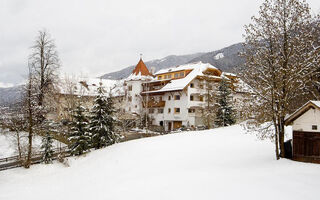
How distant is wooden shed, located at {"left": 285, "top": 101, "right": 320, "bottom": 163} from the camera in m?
13.2

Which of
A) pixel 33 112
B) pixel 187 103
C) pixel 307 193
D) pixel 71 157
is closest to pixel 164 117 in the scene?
pixel 187 103

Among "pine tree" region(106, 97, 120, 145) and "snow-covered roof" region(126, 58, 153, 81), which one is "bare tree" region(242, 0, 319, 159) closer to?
"pine tree" region(106, 97, 120, 145)

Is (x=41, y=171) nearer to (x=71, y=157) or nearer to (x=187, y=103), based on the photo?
(x=71, y=157)

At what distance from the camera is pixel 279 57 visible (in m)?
13.6

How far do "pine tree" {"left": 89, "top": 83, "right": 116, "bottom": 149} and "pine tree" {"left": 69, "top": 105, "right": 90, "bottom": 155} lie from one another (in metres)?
0.82

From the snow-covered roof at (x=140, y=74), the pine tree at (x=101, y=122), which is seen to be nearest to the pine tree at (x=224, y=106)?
the pine tree at (x=101, y=122)


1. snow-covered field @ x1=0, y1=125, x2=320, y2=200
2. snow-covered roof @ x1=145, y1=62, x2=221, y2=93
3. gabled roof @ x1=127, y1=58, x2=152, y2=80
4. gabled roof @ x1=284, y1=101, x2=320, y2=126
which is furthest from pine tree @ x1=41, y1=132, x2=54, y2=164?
gabled roof @ x1=127, y1=58, x2=152, y2=80

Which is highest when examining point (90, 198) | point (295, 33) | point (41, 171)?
point (295, 33)

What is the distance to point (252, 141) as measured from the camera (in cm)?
2228

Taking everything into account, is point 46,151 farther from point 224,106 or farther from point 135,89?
point 135,89

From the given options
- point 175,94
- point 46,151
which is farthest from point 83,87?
point 46,151

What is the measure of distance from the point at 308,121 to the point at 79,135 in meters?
22.0

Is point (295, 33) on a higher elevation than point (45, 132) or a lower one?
higher

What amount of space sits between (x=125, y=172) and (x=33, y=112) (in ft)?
38.7
